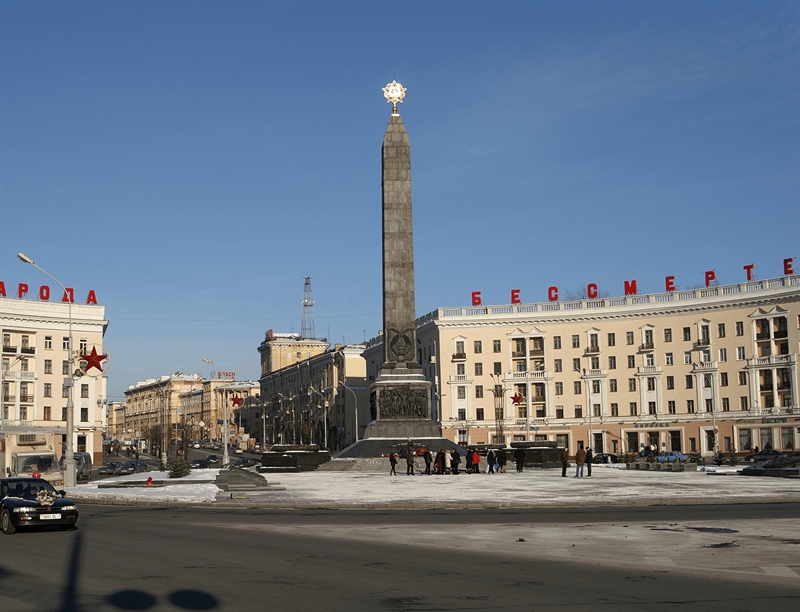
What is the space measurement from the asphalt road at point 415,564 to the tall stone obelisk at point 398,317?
2926 centimetres

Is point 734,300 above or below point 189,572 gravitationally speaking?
above

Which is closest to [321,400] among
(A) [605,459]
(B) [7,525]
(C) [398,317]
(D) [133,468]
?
(D) [133,468]

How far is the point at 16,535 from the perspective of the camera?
20.9m

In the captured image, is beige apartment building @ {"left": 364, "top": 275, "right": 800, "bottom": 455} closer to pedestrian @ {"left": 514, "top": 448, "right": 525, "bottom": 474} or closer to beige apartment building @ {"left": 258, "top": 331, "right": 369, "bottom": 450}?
beige apartment building @ {"left": 258, "top": 331, "right": 369, "bottom": 450}

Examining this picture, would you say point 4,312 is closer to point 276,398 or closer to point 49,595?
point 276,398

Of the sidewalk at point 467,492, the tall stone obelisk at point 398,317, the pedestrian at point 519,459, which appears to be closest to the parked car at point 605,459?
the tall stone obelisk at point 398,317

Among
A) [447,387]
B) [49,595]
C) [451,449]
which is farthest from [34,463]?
[447,387]

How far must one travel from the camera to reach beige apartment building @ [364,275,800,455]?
8731cm

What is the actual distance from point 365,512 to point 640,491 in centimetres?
1058

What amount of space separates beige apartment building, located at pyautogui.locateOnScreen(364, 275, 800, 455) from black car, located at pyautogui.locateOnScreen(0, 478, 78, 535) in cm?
6585

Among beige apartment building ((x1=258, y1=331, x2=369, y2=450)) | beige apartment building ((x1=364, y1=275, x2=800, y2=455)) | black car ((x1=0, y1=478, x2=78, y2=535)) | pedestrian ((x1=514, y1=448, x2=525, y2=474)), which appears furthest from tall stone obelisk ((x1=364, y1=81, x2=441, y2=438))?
beige apartment building ((x1=258, y1=331, x2=369, y2=450))

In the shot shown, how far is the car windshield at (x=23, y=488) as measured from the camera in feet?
71.7

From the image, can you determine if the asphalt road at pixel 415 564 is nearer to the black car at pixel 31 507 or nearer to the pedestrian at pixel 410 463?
the black car at pixel 31 507

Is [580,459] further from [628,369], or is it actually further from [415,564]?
[628,369]
